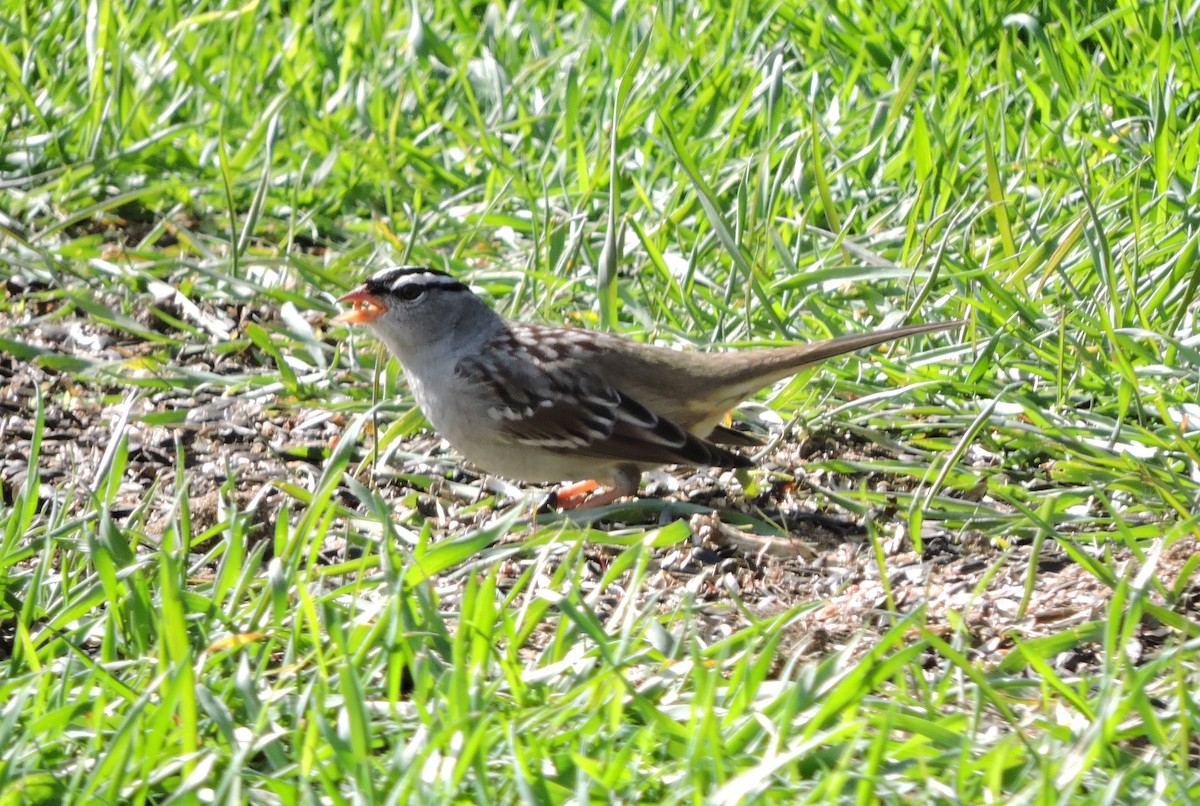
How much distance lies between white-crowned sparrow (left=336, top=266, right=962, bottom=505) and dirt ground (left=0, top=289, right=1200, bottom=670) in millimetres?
173

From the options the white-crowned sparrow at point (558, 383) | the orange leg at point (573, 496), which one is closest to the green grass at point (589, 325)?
the white-crowned sparrow at point (558, 383)

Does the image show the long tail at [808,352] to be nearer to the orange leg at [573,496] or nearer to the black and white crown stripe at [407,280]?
the orange leg at [573,496]

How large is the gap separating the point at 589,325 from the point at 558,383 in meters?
0.76

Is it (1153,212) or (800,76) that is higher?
(800,76)

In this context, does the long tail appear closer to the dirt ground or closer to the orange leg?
the dirt ground

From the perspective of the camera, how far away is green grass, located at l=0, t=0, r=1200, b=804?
260 cm

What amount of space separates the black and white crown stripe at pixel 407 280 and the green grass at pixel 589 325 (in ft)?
0.90

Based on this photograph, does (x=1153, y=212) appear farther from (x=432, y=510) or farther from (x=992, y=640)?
(x=432, y=510)

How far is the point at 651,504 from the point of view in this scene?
409 centimetres

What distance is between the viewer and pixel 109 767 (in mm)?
2424

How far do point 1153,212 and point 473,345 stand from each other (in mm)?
2147

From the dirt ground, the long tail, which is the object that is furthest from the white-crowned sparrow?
the dirt ground

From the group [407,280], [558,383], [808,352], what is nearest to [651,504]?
[558,383]

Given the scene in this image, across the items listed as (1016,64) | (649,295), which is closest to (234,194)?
(649,295)
